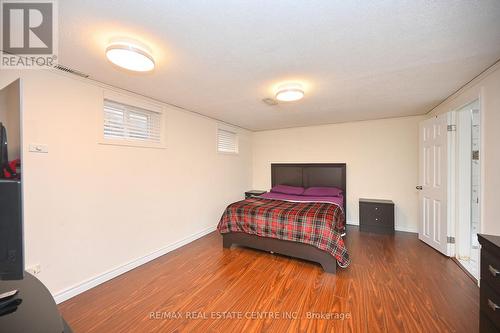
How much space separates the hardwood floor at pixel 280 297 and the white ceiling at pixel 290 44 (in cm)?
224

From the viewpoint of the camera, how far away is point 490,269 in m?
1.23

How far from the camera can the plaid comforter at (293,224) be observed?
242cm

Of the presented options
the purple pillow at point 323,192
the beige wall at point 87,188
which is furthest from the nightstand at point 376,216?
the beige wall at point 87,188

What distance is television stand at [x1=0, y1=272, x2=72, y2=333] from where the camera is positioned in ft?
2.13

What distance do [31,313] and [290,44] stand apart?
206 cm

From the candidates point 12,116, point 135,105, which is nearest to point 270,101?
point 135,105

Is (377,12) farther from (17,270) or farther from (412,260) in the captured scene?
(412,260)

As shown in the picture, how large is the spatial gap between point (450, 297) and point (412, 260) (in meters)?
0.78

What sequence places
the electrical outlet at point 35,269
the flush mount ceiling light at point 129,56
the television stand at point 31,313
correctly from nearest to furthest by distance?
the television stand at point 31,313, the flush mount ceiling light at point 129,56, the electrical outlet at point 35,269

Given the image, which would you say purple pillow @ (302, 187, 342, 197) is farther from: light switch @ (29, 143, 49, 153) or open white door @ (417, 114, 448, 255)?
light switch @ (29, 143, 49, 153)

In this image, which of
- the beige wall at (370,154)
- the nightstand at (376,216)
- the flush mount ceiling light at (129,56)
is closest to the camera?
the flush mount ceiling light at (129,56)

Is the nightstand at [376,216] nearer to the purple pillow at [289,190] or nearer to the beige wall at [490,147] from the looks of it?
the purple pillow at [289,190]

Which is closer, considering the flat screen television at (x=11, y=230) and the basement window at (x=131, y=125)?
the flat screen television at (x=11, y=230)

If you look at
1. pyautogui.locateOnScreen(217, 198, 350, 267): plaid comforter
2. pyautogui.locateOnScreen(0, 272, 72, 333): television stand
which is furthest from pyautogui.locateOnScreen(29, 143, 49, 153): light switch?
pyautogui.locateOnScreen(217, 198, 350, 267): plaid comforter
